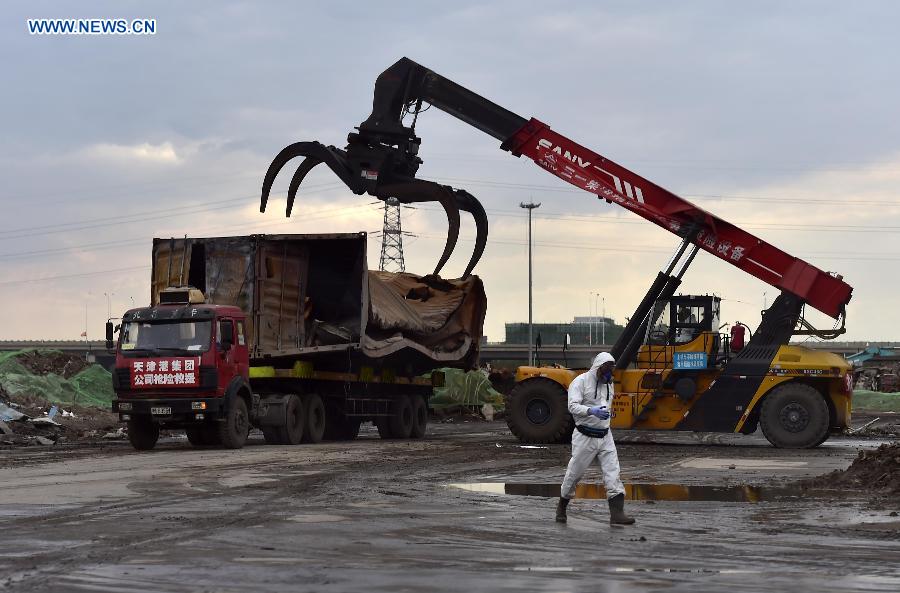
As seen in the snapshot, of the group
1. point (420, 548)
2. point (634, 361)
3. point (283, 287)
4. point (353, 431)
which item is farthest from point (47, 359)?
point (420, 548)

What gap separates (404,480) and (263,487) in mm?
2247

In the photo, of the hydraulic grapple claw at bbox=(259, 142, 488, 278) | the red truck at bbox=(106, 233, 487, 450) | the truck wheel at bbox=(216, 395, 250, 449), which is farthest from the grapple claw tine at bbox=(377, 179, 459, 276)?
the truck wheel at bbox=(216, 395, 250, 449)

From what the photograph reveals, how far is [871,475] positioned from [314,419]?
13981 mm

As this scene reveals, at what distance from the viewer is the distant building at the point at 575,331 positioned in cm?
10819

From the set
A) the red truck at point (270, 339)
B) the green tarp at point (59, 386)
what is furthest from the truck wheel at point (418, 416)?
the green tarp at point (59, 386)

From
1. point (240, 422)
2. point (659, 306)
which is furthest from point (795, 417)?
point (240, 422)

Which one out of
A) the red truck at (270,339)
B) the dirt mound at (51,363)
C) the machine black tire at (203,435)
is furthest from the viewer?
the dirt mound at (51,363)

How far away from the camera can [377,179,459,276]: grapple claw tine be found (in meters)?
25.3

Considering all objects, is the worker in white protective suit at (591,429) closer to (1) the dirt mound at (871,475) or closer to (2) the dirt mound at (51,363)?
(1) the dirt mound at (871,475)

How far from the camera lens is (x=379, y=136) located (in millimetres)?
25531

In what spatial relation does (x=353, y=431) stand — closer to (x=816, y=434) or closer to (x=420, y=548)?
(x=816, y=434)

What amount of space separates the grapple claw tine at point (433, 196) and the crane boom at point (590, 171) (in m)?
0.93

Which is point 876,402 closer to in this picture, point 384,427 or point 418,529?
point 384,427

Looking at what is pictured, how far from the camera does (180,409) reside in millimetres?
24250
